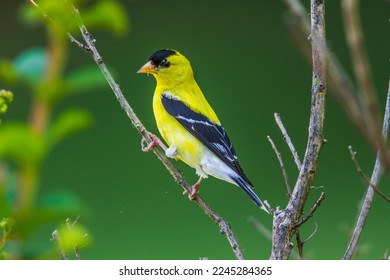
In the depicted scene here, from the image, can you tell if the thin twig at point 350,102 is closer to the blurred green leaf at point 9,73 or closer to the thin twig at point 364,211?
the blurred green leaf at point 9,73

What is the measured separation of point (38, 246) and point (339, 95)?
0.44 feet

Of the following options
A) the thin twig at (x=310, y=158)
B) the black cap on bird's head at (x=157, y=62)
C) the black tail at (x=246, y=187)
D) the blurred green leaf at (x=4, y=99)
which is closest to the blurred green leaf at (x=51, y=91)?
the blurred green leaf at (x=4, y=99)

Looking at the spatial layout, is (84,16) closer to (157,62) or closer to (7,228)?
(7,228)

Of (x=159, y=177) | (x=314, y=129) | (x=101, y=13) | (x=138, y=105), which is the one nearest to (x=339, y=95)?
(x=101, y=13)

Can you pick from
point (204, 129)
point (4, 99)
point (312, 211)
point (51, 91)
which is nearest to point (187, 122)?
point (204, 129)

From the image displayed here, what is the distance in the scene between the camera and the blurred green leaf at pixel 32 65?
22 cm

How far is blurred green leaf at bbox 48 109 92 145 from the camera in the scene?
22 cm

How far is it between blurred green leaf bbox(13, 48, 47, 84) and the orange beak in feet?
3.62

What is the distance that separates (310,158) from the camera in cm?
69

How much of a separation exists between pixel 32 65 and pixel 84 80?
0.07 ft

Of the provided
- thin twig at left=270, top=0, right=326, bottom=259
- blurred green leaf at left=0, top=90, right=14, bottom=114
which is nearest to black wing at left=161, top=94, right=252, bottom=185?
thin twig at left=270, top=0, right=326, bottom=259

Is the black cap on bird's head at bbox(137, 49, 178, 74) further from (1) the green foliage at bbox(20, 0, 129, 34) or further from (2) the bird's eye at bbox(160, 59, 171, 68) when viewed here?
(1) the green foliage at bbox(20, 0, 129, 34)

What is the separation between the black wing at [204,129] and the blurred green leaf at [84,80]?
1.17 meters
